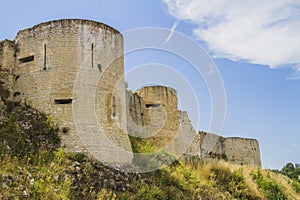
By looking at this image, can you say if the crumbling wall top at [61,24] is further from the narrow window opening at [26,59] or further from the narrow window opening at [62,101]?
the narrow window opening at [62,101]

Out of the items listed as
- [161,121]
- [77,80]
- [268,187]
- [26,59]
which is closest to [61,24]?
[26,59]

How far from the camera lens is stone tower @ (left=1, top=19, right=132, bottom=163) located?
13367 mm

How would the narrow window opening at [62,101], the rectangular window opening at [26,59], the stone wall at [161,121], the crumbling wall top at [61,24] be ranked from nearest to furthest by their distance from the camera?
1. the narrow window opening at [62,101]
2. the crumbling wall top at [61,24]
3. the rectangular window opening at [26,59]
4. the stone wall at [161,121]

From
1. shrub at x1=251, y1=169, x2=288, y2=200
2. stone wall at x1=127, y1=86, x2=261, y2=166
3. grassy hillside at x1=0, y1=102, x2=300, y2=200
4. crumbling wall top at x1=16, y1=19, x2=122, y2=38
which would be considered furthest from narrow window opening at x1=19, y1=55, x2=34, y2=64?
shrub at x1=251, y1=169, x2=288, y2=200

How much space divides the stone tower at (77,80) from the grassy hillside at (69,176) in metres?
0.54

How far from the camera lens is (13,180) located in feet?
33.7

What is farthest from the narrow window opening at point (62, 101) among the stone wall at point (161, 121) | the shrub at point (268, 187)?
the shrub at point (268, 187)

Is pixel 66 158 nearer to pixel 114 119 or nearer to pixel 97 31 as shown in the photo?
pixel 114 119

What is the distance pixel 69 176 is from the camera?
1150 centimetres

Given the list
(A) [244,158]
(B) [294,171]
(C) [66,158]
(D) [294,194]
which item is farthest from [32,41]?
(B) [294,171]

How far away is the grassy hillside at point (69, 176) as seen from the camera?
418 inches

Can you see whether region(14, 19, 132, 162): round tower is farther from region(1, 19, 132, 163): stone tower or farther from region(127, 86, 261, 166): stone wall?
region(127, 86, 261, 166): stone wall

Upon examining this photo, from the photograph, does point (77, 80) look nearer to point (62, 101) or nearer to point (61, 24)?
point (62, 101)

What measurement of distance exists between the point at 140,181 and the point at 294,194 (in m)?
9.10
